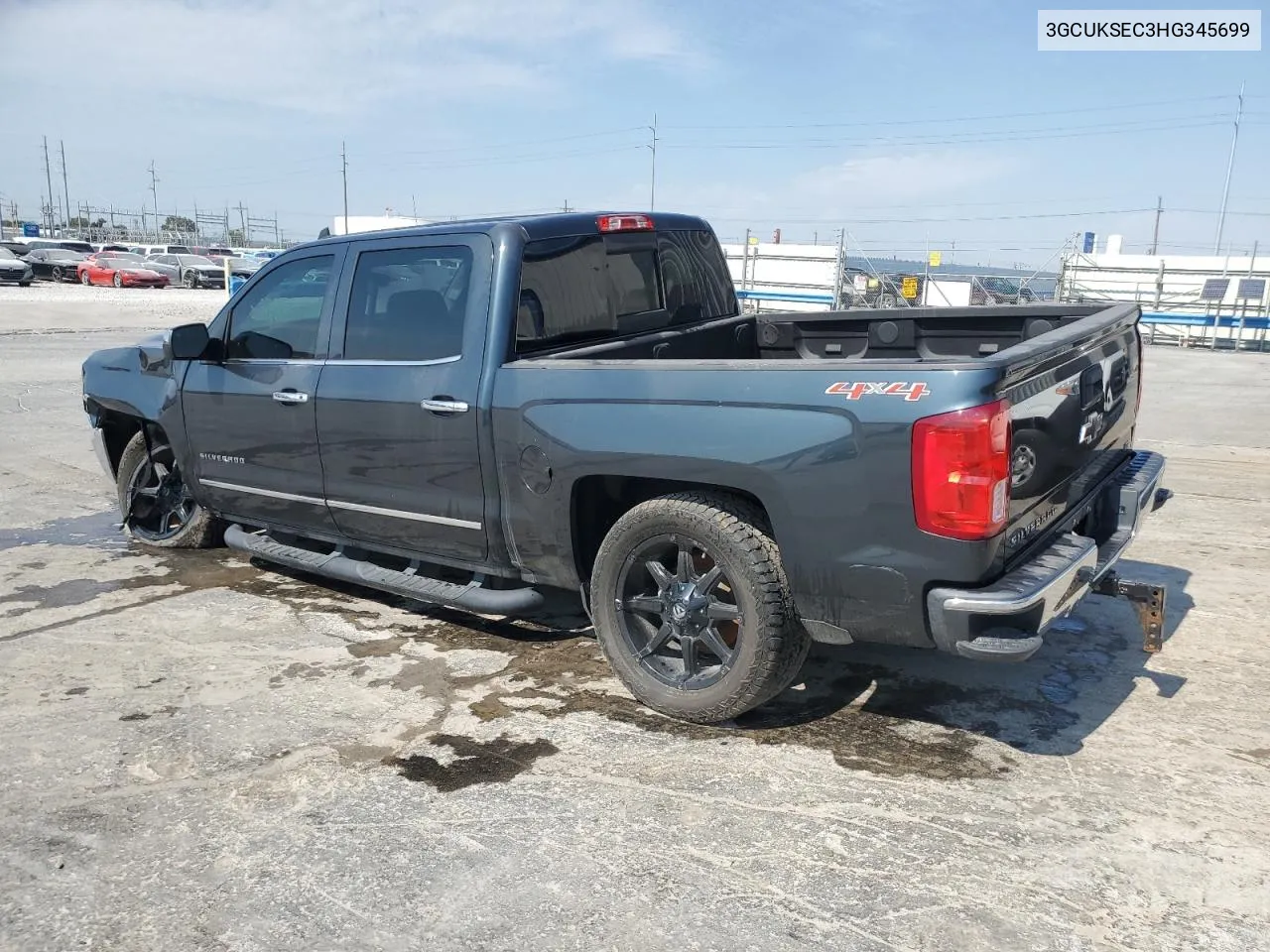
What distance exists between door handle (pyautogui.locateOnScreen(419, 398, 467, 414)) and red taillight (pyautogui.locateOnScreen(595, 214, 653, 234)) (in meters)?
1.08

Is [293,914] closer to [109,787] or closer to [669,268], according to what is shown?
[109,787]

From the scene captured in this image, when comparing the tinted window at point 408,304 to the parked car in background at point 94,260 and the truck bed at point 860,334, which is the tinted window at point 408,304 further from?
the parked car in background at point 94,260

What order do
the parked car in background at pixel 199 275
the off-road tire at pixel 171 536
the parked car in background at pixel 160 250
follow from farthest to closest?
1. the parked car in background at pixel 160 250
2. the parked car in background at pixel 199 275
3. the off-road tire at pixel 171 536

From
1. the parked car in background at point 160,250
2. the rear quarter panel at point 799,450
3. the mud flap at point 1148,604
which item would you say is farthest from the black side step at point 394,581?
the parked car in background at point 160,250

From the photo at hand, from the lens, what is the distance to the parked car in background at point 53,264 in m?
42.8

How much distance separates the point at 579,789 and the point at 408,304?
229 cm

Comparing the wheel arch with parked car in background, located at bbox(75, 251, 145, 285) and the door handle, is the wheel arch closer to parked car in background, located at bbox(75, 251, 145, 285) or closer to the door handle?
the door handle

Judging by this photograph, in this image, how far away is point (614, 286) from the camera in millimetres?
4656

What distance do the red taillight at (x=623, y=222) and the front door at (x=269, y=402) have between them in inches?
49.6

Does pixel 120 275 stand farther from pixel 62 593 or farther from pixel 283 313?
pixel 283 313

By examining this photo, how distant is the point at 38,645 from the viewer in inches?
181

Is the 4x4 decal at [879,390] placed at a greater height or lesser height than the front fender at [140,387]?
greater

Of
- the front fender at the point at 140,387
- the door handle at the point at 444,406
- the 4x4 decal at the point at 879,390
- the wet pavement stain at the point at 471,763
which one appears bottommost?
the wet pavement stain at the point at 471,763

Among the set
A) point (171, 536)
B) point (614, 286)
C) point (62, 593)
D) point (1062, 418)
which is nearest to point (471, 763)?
point (614, 286)
